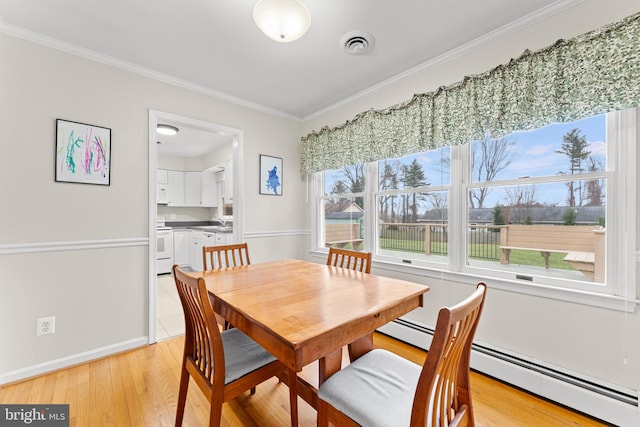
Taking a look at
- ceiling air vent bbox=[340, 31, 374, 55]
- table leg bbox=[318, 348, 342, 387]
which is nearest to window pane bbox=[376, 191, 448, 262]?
ceiling air vent bbox=[340, 31, 374, 55]

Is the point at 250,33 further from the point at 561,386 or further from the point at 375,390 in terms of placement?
the point at 561,386

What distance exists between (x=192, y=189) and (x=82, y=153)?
369 centimetres

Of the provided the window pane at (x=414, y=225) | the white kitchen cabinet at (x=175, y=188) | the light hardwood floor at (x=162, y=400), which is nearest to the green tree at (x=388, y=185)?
the window pane at (x=414, y=225)

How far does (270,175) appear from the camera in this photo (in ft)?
11.2

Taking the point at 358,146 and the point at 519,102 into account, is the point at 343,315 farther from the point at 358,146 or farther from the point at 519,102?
the point at 358,146

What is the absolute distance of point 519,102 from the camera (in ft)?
5.81

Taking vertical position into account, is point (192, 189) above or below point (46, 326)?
above

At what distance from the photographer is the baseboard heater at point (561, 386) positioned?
1478 millimetres

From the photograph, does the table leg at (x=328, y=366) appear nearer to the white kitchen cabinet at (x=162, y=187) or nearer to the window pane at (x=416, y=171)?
the window pane at (x=416, y=171)

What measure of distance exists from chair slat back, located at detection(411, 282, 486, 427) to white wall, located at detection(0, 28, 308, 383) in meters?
2.55

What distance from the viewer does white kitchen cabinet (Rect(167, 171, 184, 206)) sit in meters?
5.49

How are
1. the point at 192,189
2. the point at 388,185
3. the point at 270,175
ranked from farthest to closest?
the point at 192,189 < the point at 270,175 < the point at 388,185
